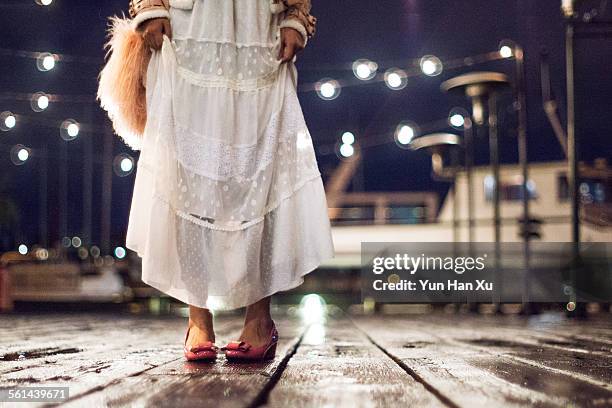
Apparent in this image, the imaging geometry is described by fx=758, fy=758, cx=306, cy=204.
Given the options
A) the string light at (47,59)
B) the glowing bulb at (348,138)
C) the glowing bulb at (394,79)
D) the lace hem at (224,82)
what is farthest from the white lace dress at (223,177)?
Result: the glowing bulb at (348,138)

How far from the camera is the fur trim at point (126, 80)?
6.84 feet

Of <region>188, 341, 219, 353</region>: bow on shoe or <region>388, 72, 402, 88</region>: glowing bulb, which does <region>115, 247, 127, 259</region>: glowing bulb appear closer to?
<region>388, 72, 402, 88</region>: glowing bulb

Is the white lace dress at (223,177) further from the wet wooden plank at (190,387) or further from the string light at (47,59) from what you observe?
the string light at (47,59)

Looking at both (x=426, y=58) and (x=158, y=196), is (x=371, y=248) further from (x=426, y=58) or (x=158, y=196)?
(x=158, y=196)

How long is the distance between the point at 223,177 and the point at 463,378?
83 cm

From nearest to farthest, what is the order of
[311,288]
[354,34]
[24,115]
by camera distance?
[24,115], [354,34], [311,288]

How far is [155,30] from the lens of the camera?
1952 millimetres

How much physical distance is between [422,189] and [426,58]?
17958 mm

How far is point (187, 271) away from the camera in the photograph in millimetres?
1933

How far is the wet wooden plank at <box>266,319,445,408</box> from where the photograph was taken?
1120mm

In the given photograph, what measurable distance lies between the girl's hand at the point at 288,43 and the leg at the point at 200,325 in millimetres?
702

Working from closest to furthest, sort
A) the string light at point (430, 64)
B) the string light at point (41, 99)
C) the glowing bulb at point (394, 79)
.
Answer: the string light at point (430, 64) < the glowing bulb at point (394, 79) < the string light at point (41, 99)

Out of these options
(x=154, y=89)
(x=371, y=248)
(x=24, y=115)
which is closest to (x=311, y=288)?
(x=371, y=248)

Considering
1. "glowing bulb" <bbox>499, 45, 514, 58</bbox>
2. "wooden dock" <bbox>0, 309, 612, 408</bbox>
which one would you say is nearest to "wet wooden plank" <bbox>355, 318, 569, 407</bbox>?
"wooden dock" <bbox>0, 309, 612, 408</bbox>
